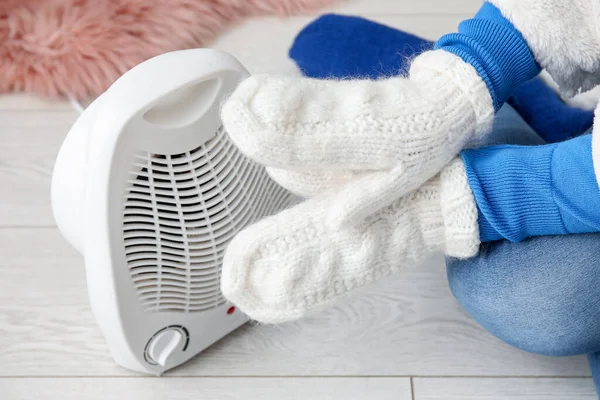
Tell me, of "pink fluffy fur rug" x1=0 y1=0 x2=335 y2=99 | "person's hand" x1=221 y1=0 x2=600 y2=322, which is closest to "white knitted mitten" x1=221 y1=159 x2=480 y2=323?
"person's hand" x1=221 y1=0 x2=600 y2=322

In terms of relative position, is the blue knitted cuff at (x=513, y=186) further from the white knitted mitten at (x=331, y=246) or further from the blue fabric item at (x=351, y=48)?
the blue fabric item at (x=351, y=48)

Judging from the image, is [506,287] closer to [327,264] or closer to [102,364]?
[327,264]

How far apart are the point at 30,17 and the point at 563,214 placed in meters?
0.90

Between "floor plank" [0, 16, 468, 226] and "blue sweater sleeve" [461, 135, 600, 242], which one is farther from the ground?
"blue sweater sleeve" [461, 135, 600, 242]

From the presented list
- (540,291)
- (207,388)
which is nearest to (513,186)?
(540,291)

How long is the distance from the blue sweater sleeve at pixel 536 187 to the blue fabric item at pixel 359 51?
1.08ft

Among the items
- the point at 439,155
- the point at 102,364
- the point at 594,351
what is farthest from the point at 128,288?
the point at 594,351

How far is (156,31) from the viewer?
1173mm

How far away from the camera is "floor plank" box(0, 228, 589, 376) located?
0.84 meters

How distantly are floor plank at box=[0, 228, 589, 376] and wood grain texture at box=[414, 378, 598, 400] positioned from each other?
11 millimetres

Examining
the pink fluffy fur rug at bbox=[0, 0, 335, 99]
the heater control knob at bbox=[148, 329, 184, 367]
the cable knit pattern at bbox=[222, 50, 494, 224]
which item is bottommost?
the heater control knob at bbox=[148, 329, 184, 367]

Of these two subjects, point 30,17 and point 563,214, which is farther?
point 30,17

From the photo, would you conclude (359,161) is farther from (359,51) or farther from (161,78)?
(359,51)

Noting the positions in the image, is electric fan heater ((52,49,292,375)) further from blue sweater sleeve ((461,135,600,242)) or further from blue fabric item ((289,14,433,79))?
blue fabric item ((289,14,433,79))
